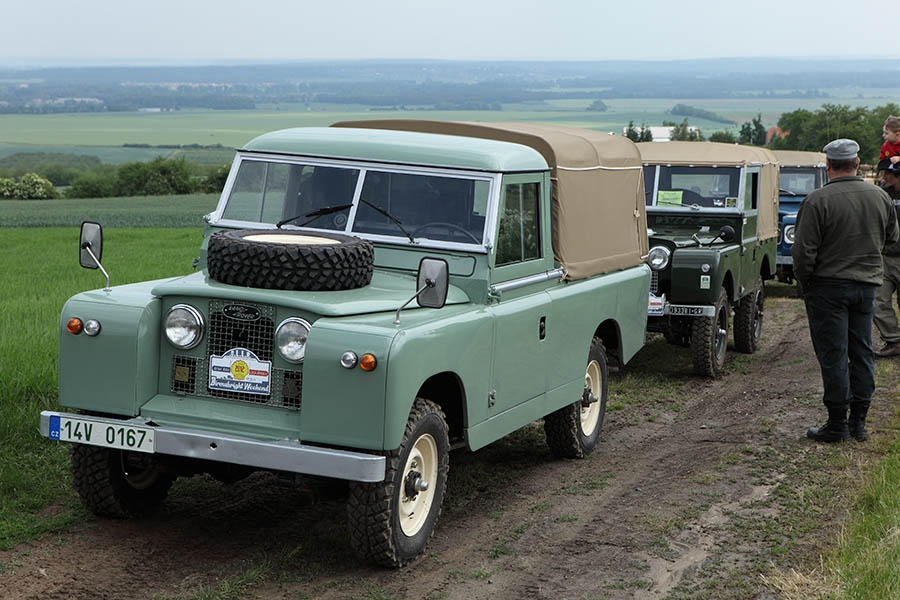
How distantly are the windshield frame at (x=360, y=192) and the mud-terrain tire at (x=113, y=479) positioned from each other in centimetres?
164

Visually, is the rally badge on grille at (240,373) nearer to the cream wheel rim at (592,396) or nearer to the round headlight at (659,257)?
the cream wheel rim at (592,396)

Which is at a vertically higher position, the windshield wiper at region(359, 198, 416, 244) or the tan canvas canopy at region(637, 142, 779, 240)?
the tan canvas canopy at region(637, 142, 779, 240)

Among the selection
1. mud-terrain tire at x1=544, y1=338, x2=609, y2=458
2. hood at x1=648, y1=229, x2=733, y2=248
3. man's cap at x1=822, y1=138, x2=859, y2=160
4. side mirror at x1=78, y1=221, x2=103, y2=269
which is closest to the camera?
side mirror at x1=78, y1=221, x2=103, y2=269

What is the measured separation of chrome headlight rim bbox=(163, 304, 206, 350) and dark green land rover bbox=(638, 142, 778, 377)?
22.1 ft

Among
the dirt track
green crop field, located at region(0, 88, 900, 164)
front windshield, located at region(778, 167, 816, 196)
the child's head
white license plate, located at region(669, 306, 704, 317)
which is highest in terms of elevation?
green crop field, located at region(0, 88, 900, 164)

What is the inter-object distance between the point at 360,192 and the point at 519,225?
3.36ft

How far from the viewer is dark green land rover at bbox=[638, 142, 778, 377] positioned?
11.6 m

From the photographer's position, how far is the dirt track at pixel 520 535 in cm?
548

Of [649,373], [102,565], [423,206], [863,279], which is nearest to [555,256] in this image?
[423,206]

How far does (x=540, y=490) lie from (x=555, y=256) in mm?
1562

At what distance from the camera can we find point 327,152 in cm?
705

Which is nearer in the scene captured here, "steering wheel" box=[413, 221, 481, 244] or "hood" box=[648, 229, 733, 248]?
"steering wheel" box=[413, 221, 481, 244]

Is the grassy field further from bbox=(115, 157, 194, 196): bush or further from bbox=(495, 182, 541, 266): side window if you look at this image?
bbox=(115, 157, 194, 196): bush

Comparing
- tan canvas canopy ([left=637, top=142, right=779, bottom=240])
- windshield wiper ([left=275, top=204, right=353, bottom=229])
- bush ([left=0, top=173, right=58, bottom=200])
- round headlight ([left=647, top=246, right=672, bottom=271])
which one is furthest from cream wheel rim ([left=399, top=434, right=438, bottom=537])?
bush ([left=0, top=173, right=58, bottom=200])
